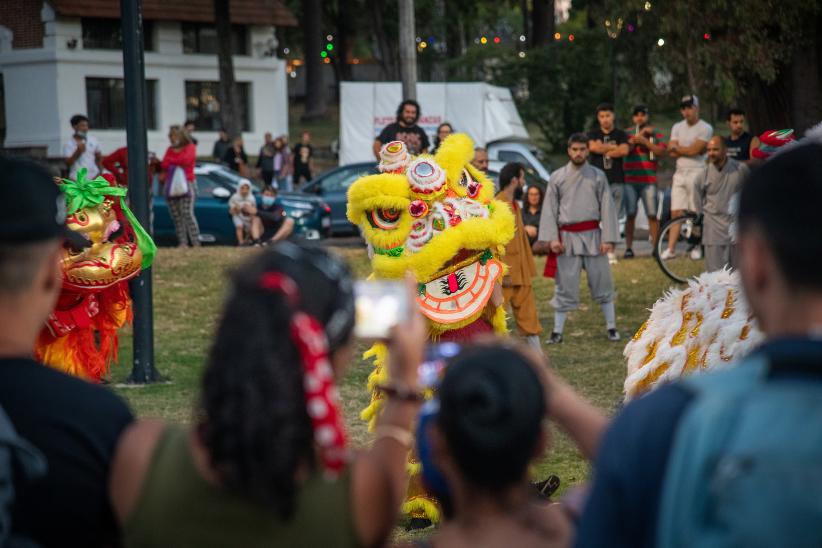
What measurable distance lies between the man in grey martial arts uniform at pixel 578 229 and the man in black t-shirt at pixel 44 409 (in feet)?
30.1

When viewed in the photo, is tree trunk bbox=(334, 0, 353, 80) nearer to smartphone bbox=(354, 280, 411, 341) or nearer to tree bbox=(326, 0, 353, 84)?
tree bbox=(326, 0, 353, 84)

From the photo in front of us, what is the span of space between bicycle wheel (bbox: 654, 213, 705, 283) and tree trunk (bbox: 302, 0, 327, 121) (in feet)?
101

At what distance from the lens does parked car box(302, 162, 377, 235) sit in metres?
21.6

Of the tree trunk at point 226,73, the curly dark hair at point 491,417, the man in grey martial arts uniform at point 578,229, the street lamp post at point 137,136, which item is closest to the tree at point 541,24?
the tree trunk at point 226,73

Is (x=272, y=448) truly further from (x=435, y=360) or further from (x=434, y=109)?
(x=434, y=109)

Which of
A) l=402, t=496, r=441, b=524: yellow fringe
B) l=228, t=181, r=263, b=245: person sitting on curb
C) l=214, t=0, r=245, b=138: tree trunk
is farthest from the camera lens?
l=214, t=0, r=245, b=138: tree trunk

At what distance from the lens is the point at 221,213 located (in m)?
20.1

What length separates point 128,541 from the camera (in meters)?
2.34

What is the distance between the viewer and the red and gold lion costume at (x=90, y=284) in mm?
7625

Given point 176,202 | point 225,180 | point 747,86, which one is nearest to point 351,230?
point 225,180

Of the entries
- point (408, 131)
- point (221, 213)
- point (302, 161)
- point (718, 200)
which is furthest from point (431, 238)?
point (302, 161)

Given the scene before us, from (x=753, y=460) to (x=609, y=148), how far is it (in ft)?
45.4

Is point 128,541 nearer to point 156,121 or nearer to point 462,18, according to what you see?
point 156,121

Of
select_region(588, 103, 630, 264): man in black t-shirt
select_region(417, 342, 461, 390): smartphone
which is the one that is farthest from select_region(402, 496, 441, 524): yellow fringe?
select_region(588, 103, 630, 264): man in black t-shirt
